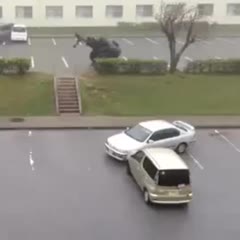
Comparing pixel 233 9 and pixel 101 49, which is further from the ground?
pixel 233 9

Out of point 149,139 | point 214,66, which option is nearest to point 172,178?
point 149,139

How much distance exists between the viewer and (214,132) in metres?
27.5

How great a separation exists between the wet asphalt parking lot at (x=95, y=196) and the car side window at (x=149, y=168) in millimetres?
819

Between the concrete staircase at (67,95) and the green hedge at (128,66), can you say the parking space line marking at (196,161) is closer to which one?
the concrete staircase at (67,95)

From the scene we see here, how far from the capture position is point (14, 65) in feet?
111

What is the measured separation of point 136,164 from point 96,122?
8080 mm

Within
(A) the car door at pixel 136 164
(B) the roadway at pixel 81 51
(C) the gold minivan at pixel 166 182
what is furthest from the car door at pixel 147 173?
(B) the roadway at pixel 81 51

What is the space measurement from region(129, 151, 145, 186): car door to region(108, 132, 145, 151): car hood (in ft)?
5.52

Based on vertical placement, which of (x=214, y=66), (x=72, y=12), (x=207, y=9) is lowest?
(x=214, y=66)

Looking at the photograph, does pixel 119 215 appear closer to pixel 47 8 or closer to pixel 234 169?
pixel 234 169

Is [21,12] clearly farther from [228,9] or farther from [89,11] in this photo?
[228,9]

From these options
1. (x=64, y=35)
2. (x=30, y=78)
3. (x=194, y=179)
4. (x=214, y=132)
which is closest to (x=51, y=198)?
(x=194, y=179)

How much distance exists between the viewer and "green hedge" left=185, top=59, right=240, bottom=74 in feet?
118

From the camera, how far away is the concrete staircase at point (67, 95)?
29766 mm
